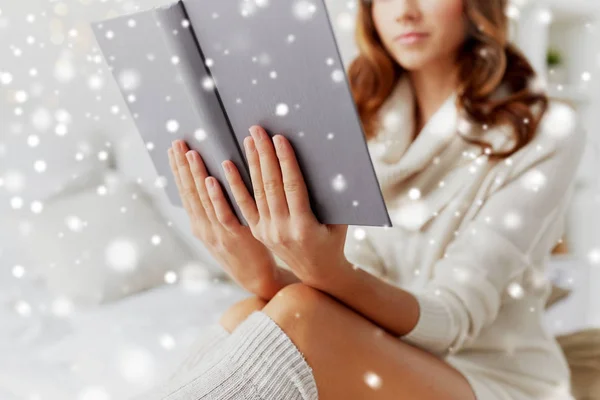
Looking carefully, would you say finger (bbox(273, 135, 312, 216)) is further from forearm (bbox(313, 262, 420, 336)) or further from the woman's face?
the woman's face

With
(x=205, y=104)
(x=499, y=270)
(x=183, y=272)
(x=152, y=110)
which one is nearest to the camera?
(x=205, y=104)

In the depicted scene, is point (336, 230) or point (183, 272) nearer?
point (336, 230)

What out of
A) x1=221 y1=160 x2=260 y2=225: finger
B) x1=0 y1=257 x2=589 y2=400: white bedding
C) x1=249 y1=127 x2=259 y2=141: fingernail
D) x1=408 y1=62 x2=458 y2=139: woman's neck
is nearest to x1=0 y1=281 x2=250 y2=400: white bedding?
x1=0 y1=257 x2=589 y2=400: white bedding

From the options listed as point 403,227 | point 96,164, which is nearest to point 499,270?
point 403,227

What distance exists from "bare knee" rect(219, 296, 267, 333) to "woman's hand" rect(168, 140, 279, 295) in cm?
2

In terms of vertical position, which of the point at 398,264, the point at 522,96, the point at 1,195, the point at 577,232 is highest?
the point at 1,195

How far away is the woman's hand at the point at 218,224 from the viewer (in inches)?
28.3

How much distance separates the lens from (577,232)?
148cm

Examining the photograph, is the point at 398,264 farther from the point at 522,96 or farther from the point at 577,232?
the point at 577,232

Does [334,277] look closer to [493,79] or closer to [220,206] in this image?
[220,206]

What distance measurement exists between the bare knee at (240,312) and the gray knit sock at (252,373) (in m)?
0.15

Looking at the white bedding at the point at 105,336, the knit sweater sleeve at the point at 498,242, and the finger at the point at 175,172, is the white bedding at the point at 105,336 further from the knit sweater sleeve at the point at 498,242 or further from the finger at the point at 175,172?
the knit sweater sleeve at the point at 498,242

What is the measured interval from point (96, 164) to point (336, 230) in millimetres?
952

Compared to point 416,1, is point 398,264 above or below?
below
